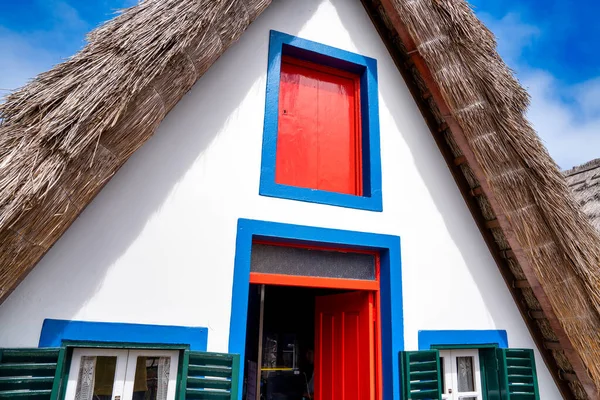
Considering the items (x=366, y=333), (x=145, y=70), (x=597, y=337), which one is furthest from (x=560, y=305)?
(x=145, y=70)

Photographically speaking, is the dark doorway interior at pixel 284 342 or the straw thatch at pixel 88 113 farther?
the dark doorway interior at pixel 284 342

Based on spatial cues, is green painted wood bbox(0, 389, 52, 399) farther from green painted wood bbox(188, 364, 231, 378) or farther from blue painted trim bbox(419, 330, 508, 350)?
blue painted trim bbox(419, 330, 508, 350)

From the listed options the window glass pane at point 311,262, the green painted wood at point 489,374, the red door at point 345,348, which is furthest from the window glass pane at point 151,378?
the green painted wood at point 489,374

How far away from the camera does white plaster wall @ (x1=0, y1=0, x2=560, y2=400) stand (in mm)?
2766

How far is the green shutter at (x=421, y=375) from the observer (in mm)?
3277

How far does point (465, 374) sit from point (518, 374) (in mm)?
445

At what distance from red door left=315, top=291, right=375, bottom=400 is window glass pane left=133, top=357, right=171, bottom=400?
157 centimetres

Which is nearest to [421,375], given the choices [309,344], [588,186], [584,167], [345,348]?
[345,348]

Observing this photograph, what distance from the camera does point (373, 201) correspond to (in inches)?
144

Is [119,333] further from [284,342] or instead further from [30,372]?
[284,342]

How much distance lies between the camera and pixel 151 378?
288 cm

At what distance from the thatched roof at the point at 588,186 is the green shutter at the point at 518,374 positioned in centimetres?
259

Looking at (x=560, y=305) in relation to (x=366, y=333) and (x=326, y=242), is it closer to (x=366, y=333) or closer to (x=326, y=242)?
(x=366, y=333)

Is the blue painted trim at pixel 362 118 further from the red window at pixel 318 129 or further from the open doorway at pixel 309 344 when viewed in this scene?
the open doorway at pixel 309 344
